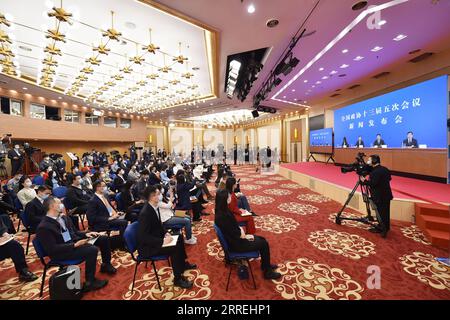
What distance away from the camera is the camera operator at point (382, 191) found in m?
3.49

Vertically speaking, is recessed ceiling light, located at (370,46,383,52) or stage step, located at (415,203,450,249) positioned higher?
recessed ceiling light, located at (370,46,383,52)

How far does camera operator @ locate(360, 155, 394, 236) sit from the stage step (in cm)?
62

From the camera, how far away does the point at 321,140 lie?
1154 centimetres

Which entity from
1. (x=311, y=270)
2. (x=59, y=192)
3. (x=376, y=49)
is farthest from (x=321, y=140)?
(x=59, y=192)


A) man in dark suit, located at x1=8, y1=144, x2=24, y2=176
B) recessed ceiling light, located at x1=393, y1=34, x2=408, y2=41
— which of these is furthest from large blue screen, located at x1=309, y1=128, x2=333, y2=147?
man in dark suit, located at x1=8, y1=144, x2=24, y2=176

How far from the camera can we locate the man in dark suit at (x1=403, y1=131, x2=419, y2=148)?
6158 mm

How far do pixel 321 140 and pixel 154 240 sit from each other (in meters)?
11.4

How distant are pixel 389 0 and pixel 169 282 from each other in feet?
18.9

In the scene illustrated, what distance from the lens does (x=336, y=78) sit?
768cm

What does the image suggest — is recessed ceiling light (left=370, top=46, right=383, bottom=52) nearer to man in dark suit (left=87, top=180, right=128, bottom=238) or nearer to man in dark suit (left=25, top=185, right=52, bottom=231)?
man in dark suit (left=87, top=180, right=128, bottom=238)

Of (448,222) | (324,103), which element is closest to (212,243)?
(448,222)

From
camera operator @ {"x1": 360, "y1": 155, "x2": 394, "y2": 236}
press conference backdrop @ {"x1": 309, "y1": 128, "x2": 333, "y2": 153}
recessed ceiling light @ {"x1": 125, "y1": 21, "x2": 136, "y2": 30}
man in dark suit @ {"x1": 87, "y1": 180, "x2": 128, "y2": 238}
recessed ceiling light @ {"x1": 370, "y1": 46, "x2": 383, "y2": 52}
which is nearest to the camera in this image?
man in dark suit @ {"x1": 87, "y1": 180, "x2": 128, "y2": 238}

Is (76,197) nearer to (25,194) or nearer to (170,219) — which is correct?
(25,194)

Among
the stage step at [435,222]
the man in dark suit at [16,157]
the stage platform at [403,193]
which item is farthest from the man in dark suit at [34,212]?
the man in dark suit at [16,157]
